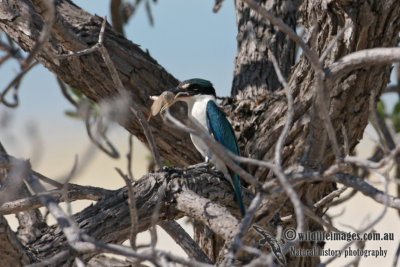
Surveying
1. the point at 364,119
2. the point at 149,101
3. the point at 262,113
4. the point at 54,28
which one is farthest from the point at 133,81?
the point at 364,119

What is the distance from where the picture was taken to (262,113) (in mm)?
3699

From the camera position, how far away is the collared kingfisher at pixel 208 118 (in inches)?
145

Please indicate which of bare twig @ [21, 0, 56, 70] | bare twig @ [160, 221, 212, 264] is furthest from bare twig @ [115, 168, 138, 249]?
bare twig @ [160, 221, 212, 264]

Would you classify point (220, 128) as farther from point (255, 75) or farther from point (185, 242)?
point (185, 242)

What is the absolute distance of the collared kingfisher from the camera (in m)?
3.68

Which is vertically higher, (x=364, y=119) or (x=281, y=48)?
(x=281, y=48)

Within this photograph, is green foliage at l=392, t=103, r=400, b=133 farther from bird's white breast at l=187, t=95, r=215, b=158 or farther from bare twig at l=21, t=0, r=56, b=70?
bare twig at l=21, t=0, r=56, b=70

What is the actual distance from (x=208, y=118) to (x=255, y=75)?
0.51 meters

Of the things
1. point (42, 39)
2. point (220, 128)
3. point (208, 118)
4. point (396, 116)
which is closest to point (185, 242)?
point (220, 128)

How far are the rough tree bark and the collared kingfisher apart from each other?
2.9 inches

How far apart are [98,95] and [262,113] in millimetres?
1034

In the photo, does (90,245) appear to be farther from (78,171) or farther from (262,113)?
(262,113)

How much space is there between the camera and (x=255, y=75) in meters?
4.18

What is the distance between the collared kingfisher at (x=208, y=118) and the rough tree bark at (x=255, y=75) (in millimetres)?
74
